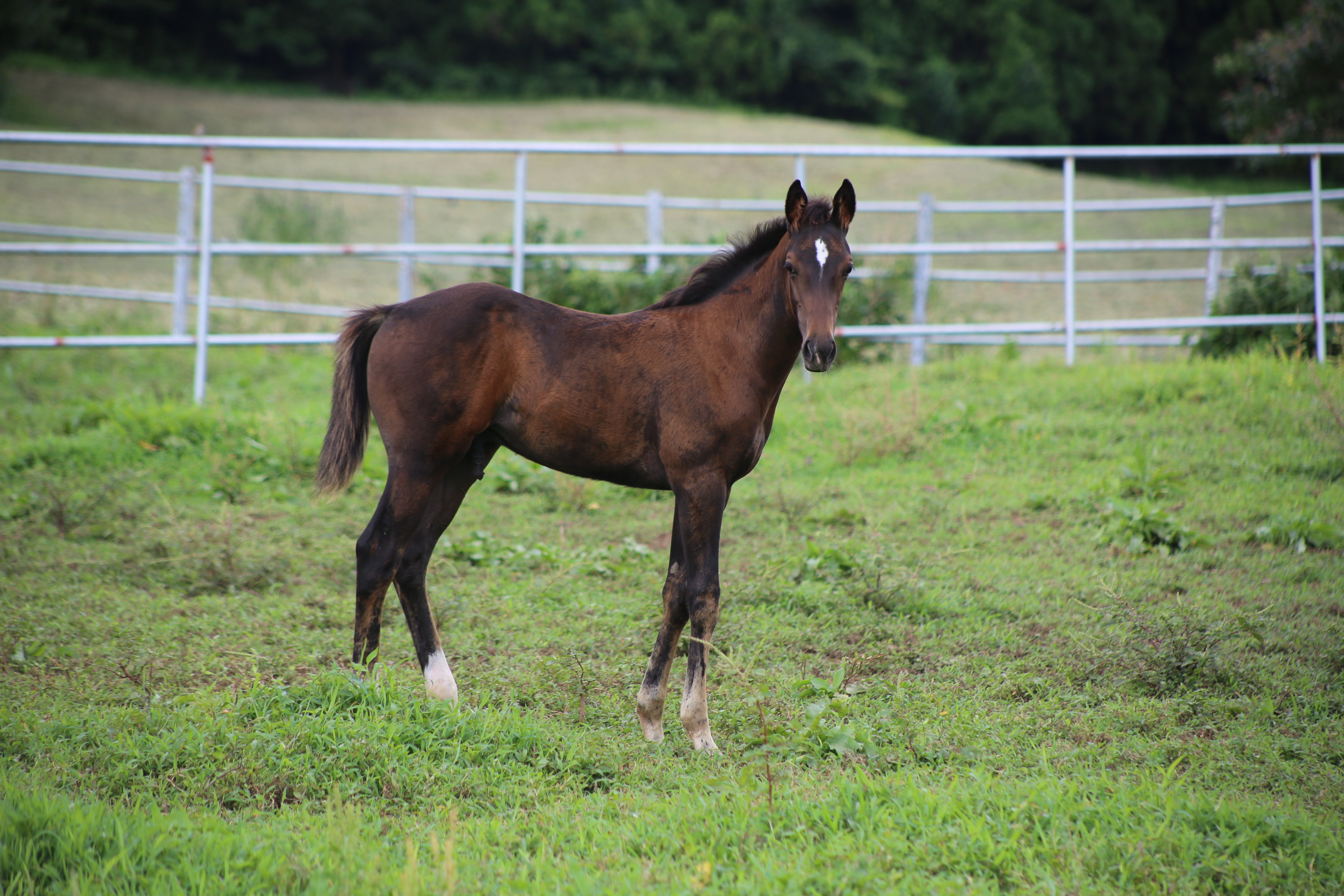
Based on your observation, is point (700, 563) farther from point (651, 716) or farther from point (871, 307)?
point (871, 307)

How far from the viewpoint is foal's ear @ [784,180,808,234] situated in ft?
11.8

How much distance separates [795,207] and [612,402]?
0.99 metres

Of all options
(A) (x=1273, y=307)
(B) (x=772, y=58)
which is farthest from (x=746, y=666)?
(B) (x=772, y=58)

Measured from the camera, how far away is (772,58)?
43.1 metres

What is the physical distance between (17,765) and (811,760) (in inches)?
100.0

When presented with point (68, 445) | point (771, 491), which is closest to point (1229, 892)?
point (771, 491)

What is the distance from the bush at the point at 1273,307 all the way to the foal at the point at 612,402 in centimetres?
637

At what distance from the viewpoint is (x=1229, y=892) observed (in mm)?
2576

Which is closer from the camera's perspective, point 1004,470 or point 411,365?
point 411,365

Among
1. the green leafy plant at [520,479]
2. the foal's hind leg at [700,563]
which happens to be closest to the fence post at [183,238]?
the green leafy plant at [520,479]

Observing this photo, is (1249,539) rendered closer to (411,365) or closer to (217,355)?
(411,365)

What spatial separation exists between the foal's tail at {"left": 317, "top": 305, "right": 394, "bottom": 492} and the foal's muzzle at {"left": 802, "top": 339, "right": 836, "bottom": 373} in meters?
1.76

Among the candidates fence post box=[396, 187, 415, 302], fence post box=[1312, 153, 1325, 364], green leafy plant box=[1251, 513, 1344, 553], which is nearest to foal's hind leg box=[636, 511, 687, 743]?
green leafy plant box=[1251, 513, 1344, 553]

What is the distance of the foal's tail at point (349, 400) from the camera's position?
4.07 meters
